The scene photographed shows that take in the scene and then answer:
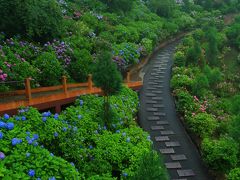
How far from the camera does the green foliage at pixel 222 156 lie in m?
11.1

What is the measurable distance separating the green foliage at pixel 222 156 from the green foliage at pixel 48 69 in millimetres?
6301

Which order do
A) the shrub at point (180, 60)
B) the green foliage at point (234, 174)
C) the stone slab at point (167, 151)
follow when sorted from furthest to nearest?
the shrub at point (180, 60)
the stone slab at point (167, 151)
the green foliage at point (234, 174)

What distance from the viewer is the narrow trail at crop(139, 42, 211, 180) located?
11.5 m

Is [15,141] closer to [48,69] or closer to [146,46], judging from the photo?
[48,69]

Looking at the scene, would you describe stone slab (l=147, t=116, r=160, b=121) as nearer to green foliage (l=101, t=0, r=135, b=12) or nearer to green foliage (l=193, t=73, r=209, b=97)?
green foliage (l=193, t=73, r=209, b=97)

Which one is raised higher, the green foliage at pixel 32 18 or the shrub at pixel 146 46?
the green foliage at pixel 32 18

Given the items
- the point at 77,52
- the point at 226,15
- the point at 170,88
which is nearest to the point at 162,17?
the point at 226,15

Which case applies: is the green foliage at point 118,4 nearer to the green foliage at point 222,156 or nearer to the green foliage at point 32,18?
the green foliage at point 32,18

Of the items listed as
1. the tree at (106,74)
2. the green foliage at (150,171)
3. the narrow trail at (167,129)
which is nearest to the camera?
the green foliage at (150,171)

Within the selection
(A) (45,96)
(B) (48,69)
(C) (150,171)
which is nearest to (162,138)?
(A) (45,96)

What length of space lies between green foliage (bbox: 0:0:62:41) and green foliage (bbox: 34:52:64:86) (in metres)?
1.60

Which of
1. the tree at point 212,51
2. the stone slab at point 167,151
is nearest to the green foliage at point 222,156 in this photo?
the stone slab at point 167,151

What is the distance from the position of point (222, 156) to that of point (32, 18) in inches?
362

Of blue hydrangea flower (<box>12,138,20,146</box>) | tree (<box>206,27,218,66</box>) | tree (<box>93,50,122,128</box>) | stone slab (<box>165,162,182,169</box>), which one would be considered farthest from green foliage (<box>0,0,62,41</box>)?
tree (<box>206,27,218,66</box>)
